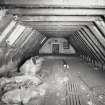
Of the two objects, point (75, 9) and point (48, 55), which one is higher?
point (75, 9)

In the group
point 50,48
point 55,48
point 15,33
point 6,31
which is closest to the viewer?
point 6,31

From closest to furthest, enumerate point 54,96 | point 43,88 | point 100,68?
point 54,96 < point 43,88 < point 100,68

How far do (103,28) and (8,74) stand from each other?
14.3 ft

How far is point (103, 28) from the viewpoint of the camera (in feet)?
13.1

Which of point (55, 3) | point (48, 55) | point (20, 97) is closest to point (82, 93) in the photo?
point (20, 97)

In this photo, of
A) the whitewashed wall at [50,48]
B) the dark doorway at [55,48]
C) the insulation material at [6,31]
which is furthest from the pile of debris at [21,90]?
the dark doorway at [55,48]

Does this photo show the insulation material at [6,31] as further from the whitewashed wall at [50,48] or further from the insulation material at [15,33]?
the whitewashed wall at [50,48]

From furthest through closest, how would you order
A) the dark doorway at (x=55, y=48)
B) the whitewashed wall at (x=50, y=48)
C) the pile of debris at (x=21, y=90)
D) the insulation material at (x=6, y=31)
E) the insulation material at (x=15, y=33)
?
the dark doorway at (x=55, y=48) → the whitewashed wall at (x=50, y=48) → the insulation material at (x=15, y=33) → the insulation material at (x=6, y=31) → the pile of debris at (x=21, y=90)

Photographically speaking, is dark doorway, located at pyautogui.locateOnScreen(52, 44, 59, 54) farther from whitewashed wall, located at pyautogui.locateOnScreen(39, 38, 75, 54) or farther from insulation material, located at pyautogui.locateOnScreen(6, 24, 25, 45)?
insulation material, located at pyautogui.locateOnScreen(6, 24, 25, 45)

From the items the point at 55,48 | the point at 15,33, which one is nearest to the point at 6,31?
the point at 15,33

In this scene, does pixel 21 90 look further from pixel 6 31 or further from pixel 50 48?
pixel 50 48

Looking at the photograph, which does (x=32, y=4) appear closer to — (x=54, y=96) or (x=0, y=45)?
(x=0, y=45)

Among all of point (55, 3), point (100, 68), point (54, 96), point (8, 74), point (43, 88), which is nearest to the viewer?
point (55, 3)

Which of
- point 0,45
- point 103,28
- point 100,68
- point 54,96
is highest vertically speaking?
point 103,28
